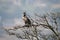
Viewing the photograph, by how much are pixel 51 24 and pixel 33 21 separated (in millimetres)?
1618

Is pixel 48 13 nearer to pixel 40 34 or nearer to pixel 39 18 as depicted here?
pixel 39 18

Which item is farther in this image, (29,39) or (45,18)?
(45,18)

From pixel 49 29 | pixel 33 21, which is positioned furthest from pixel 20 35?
pixel 49 29

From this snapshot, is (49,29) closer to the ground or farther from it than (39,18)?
closer to the ground

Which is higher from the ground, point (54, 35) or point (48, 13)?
point (48, 13)

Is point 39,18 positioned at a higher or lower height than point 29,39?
higher

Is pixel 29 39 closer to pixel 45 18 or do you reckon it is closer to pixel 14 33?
pixel 14 33

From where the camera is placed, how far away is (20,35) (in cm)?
1484

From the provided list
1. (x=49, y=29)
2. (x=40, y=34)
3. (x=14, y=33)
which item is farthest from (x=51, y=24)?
(x=14, y=33)

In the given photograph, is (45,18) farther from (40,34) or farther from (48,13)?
(40,34)

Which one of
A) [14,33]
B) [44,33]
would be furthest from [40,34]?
[14,33]

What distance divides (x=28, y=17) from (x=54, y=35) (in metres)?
2.82

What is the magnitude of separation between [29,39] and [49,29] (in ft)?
6.59

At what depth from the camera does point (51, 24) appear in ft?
49.6
